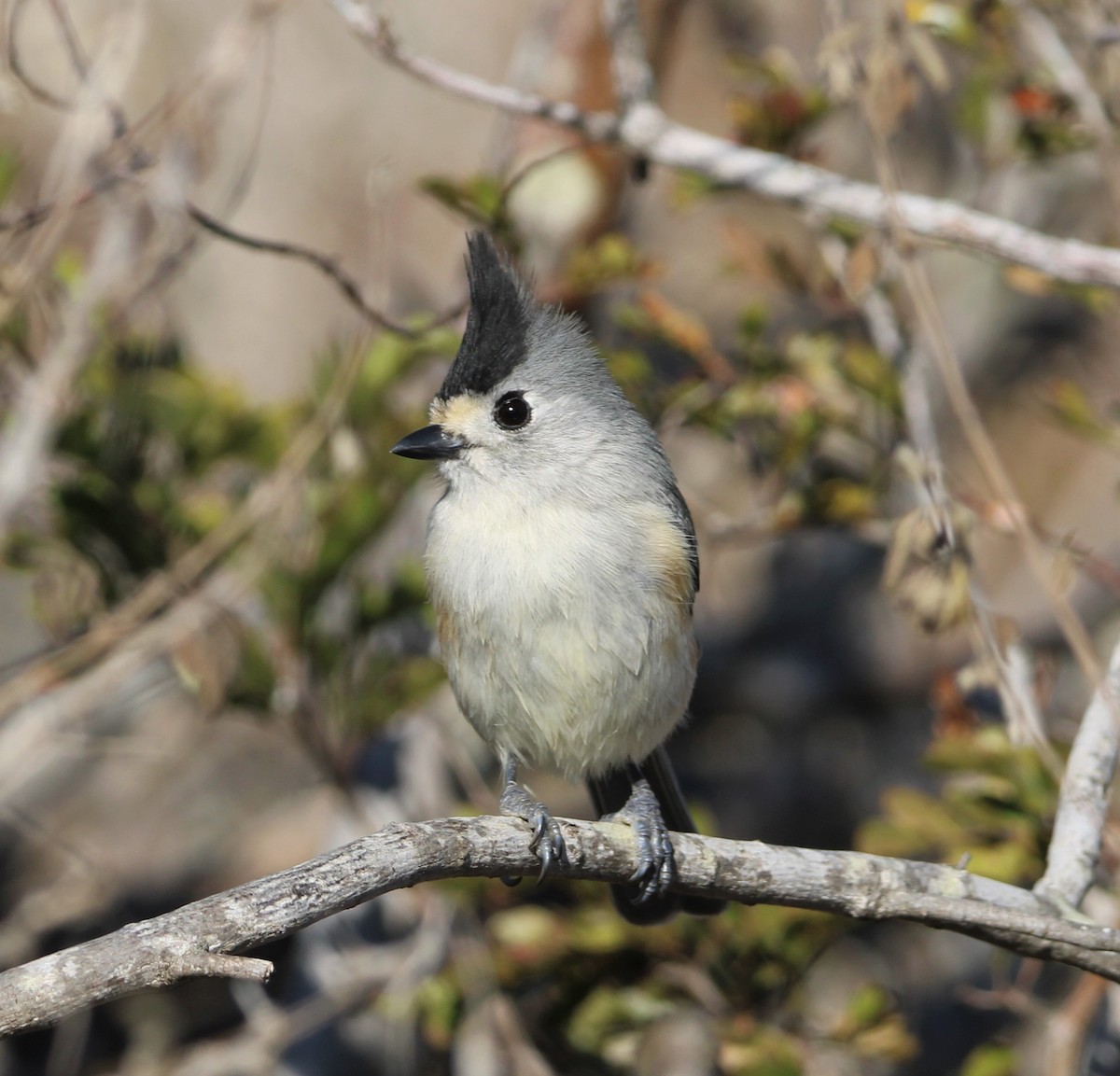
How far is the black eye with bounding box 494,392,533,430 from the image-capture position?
2.90 meters

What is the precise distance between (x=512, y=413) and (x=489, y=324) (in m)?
0.20

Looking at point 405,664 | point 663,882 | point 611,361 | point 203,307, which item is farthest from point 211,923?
point 203,307

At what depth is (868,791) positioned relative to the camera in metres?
5.19

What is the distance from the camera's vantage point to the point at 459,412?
2.90 m

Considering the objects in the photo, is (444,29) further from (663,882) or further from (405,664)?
(663,882)

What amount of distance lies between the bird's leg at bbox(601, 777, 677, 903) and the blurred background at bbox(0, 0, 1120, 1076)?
0.67 metres

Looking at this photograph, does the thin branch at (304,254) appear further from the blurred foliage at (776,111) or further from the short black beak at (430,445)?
the blurred foliage at (776,111)

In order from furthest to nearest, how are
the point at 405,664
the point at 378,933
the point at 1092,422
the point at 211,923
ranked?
1. the point at 378,933
2. the point at 405,664
3. the point at 1092,422
4. the point at 211,923

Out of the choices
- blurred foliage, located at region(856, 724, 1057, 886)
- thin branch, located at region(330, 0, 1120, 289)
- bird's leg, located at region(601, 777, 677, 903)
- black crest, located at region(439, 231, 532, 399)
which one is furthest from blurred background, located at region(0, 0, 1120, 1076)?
bird's leg, located at region(601, 777, 677, 903)

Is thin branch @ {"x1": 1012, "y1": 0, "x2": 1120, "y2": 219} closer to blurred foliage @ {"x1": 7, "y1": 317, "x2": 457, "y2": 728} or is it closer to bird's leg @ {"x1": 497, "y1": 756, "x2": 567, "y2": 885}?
blurred foliage @ {"x1": 7, "y1": 317, "x2": 457, "y2": 728}

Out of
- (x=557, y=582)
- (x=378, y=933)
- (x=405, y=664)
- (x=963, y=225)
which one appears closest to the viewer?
(x=557, y=582)

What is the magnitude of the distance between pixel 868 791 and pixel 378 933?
6.66 feet

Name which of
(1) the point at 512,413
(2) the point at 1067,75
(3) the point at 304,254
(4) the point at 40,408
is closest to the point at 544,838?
(1) the point at 512,413

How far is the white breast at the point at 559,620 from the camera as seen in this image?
2.72 m
